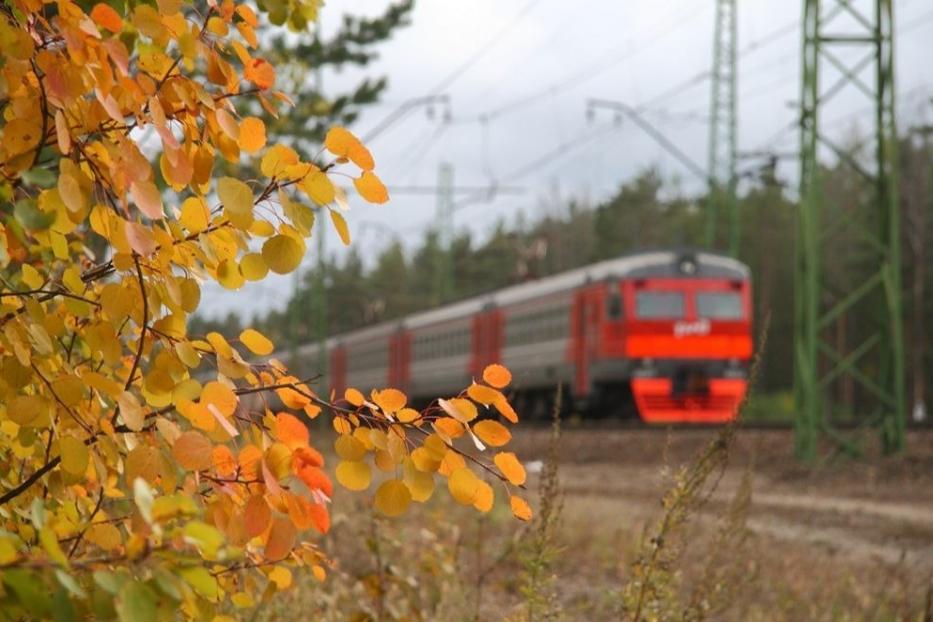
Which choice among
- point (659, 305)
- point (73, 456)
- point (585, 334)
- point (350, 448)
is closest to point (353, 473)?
point (350, 448)

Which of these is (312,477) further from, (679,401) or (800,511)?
(679,401)

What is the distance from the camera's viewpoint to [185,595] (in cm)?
157

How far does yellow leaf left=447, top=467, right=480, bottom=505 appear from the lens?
6.42 feet

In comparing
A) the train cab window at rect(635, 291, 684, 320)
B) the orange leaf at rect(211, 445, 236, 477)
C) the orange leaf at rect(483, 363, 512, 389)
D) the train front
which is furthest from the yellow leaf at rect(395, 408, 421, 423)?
the train cab window at rect(635, 291, 684, 320)

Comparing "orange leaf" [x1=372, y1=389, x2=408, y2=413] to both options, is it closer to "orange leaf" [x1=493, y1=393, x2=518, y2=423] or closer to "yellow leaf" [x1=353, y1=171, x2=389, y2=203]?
"orange leaf" [x1=493, y1=393, x2=518, y2=423]

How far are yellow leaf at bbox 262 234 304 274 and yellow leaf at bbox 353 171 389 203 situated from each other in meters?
0.11

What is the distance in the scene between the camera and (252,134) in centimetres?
195

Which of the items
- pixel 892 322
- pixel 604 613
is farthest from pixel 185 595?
pixel 892 322

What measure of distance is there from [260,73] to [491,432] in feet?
1.90

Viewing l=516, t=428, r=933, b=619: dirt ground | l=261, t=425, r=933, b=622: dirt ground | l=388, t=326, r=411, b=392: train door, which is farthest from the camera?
l=388, t=326, r=411, b=392: train door

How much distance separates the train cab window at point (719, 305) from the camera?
77.5 feet

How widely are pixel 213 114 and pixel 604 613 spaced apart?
4.70 metres

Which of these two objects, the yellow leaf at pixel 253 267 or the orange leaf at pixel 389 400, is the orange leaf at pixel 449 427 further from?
the yellow leaf at pixel 253 267

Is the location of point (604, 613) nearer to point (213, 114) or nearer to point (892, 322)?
point (213, 114)
